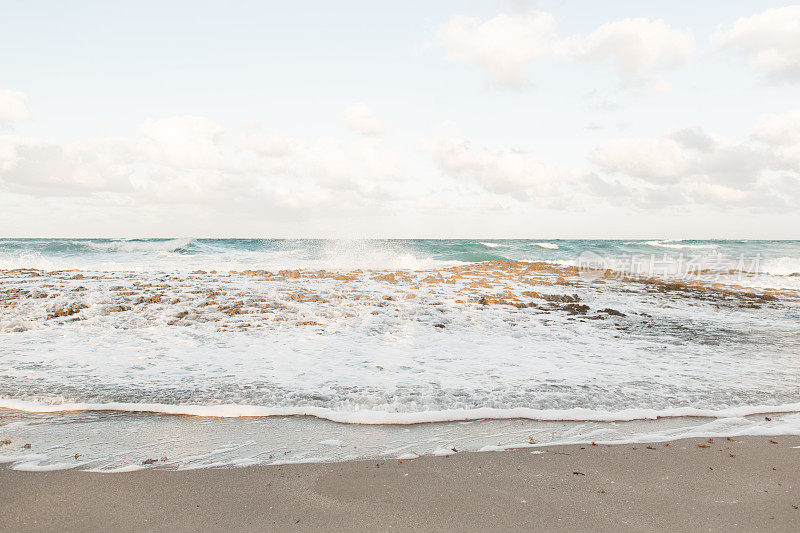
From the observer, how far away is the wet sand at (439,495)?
8.98ft

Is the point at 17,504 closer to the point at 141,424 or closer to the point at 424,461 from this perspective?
the point at 141,424

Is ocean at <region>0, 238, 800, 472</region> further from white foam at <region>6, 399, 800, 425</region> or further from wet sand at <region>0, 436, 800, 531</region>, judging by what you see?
wet sand at <region>0, 436, 800, 531</region>

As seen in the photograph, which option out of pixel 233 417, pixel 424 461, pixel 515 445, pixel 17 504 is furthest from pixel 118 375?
pixel 515 445

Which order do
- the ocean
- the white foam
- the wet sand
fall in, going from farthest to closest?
the white foam < the ocean < the wet sand

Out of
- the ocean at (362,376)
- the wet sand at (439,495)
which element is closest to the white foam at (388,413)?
the ocean at (362,376)

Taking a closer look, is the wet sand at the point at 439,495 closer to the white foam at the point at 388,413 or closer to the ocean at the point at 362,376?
the ocean at the point at 362,376

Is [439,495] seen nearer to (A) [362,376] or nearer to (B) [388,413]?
(B) [388,413]

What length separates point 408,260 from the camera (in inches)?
1254

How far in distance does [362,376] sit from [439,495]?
293 cm

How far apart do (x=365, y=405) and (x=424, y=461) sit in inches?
55.0

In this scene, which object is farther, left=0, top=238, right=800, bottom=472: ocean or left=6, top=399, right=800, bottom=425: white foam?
left=6, top=399, right=800, bottom=425: white foam

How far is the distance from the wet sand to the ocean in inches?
10.8

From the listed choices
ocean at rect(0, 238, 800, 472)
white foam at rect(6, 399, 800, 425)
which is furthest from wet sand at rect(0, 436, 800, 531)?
white foam at rect(6, 399, 800, 425)

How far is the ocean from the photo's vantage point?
398 centimetres
